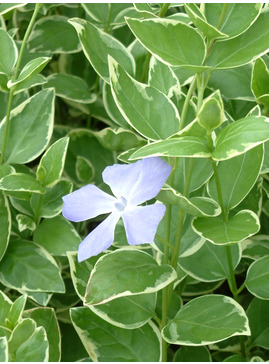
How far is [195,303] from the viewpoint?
2.76 feet

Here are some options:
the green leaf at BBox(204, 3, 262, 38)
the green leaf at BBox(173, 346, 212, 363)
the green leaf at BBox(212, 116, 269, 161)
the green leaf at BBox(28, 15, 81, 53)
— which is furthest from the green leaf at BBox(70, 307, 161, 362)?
the green leaf at BBox(28, 15, 81, 53)

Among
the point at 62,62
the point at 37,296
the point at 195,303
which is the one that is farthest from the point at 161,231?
the point at 62,62

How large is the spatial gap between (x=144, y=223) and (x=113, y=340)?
27cm

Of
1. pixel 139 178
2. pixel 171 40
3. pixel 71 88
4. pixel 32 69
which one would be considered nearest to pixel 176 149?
pixel 139 178

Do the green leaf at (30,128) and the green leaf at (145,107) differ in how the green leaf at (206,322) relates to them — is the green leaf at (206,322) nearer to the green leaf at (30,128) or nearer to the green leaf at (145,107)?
the green leaf at (145,107)

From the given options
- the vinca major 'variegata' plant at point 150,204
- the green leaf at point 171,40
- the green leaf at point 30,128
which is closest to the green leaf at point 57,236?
the vinca major 'variegata' plant at point 150,204

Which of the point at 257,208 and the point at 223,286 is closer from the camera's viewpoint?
the point at 257,208

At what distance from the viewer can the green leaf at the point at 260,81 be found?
852mm

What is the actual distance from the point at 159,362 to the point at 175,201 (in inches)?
9.7

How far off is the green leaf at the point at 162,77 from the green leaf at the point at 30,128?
194 mm

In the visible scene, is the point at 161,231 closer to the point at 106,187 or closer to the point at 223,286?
the point at 106,187

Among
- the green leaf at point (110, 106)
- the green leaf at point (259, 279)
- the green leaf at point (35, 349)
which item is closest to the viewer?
the green leaf at point (35, 349)

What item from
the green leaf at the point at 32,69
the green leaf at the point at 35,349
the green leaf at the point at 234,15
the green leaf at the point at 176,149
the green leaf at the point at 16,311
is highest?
the green leaf at the point at 234,15

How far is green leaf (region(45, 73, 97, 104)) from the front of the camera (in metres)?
1.15
